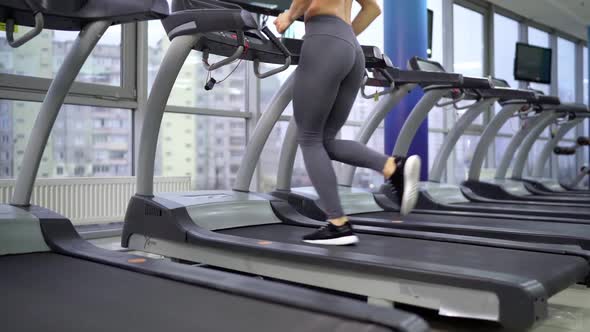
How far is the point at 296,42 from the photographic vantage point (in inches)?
118

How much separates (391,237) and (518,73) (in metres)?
5.78

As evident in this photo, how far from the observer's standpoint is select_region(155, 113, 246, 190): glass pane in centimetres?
471

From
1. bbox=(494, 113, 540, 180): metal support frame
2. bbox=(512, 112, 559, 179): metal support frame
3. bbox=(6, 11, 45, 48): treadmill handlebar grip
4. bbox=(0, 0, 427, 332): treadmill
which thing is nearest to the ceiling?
→ bbox=(512, 112, 559, 179): metal support frame

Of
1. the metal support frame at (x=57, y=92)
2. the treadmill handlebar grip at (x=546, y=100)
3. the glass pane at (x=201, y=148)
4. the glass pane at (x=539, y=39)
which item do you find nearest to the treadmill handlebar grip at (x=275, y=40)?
the metal support frame at (x=57, y=92)

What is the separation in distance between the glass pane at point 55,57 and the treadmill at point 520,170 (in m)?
3.22

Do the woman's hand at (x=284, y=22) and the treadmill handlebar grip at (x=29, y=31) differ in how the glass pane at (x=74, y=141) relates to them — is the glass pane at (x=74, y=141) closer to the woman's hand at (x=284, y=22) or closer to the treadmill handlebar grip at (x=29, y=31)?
the treadmill handlebar grip at (x=29, y=31)

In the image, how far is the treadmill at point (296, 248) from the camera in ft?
5.57

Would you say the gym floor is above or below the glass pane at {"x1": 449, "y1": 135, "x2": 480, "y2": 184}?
below

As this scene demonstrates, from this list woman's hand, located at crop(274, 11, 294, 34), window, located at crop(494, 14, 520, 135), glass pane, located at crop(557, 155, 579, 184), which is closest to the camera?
woman's hand, located at crop(274, 11, 294, 34)

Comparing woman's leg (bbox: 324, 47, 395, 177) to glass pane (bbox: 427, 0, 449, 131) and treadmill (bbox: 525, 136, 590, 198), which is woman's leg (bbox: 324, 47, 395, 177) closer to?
treadmill (bbox: 525, 136, 590, 198)

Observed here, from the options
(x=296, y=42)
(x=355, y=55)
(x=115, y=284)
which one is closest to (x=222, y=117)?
(x=296, y=42)

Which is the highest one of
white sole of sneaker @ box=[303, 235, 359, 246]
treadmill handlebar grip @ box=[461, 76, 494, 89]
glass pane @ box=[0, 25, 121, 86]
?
glass pane @ box=[0, 25, 121, 86]

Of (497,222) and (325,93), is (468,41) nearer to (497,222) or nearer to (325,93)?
(497,222)

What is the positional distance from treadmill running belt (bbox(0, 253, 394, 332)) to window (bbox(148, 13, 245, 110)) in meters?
2.95
